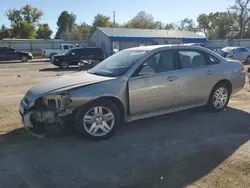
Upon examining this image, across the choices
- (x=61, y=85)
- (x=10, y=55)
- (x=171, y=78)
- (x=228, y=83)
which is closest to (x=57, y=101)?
(x=61, y=85)

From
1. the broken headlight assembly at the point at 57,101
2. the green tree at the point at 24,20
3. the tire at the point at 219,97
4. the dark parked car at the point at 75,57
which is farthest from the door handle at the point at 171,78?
the green tree at the point at 24,20

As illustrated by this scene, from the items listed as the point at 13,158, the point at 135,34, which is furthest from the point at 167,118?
the point at 135,34

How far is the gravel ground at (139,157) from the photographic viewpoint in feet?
10.8

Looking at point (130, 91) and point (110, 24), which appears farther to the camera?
point (110, 24)

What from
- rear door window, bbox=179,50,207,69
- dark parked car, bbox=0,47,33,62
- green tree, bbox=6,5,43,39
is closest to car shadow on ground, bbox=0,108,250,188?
rear door window, bbox=179,50,207,69

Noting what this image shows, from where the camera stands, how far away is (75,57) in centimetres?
2144

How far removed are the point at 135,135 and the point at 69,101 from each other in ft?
4.47

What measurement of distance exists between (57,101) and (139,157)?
5.24ft

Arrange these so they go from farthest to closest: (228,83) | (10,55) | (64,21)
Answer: (64,21) → (10,55) → (228,83)

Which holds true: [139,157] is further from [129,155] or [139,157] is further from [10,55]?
[10,55]

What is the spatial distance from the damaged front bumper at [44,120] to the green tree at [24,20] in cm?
6453

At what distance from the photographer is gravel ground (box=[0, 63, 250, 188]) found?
3.28 meters

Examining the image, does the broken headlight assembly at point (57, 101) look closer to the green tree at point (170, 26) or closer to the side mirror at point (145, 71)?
the side mirror at point (145, 71)

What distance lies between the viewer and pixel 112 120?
4.59 meters
